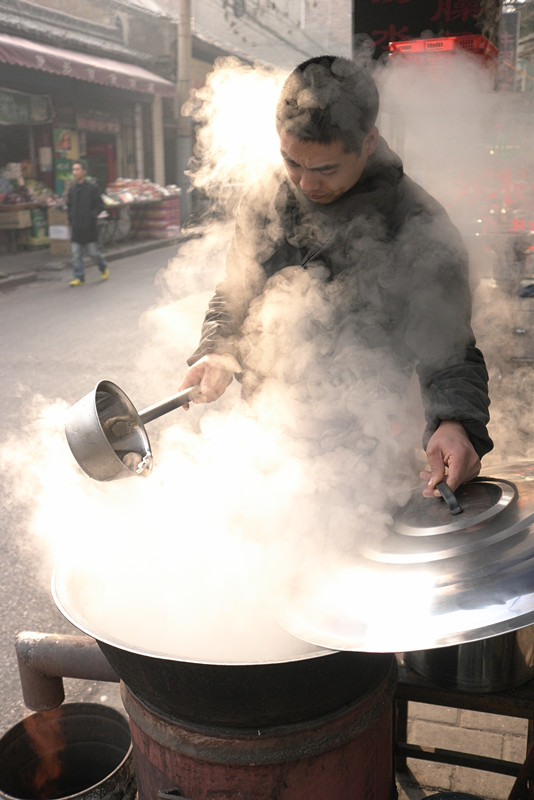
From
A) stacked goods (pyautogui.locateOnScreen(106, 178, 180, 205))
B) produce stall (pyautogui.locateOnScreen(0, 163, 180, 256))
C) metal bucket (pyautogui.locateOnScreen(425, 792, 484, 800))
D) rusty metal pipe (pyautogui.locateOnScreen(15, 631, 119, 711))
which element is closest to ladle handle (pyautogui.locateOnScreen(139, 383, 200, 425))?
rusty metal pipe (pyautogui.locateOnScreen(15, 631, 119, 711))

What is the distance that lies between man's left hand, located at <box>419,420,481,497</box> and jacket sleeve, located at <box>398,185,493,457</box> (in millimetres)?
41

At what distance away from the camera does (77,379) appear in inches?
275

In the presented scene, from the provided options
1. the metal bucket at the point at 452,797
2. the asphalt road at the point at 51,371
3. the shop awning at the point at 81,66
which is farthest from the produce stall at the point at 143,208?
the metal bucket at the point at 452,797

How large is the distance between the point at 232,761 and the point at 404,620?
53 centimetres

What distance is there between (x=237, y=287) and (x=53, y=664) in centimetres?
135

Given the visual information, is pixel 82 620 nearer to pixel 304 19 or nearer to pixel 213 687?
pixel 213 687

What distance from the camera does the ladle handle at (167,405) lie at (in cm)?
186

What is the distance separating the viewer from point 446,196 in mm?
4625

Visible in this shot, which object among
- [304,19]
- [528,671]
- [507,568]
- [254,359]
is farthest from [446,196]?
[304,19]

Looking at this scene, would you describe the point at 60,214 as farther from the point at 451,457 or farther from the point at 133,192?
the point at 451,457

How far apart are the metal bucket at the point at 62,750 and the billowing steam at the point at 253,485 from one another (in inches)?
22.2

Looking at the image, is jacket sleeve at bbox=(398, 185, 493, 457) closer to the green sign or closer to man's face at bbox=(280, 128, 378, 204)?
man's face at bbox=(280, 128, 378, 204)

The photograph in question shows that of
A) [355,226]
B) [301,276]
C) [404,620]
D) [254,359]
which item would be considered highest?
[355,226]

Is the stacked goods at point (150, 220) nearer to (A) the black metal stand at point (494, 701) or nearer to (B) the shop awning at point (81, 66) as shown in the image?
(B) the shop awning at point (81, 66)
